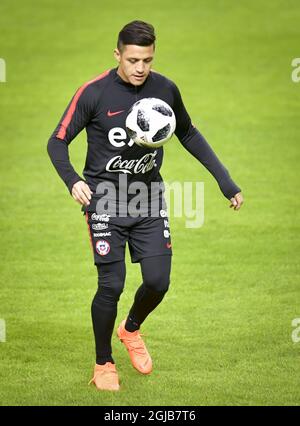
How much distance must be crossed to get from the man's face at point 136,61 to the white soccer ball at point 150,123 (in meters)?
0.17

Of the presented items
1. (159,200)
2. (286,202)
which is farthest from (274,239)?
(159,200)

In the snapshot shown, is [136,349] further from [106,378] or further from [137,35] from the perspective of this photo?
[137,35]

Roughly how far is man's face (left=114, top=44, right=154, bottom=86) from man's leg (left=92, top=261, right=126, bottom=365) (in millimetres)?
1365

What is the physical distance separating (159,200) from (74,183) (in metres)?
0.81

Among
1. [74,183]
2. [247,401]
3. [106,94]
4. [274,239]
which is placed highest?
[106,94]

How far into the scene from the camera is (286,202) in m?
12.4

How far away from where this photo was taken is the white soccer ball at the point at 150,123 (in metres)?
7.24

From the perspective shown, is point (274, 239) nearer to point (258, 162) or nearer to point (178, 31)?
point (258, 162)

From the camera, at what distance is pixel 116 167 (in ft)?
24.7

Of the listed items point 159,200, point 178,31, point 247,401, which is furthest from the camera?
point 178,31

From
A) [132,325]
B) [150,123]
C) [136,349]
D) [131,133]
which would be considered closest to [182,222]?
[132,325]

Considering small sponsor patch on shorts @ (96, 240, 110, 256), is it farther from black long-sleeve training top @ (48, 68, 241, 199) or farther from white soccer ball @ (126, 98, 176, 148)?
white soccer ball @ (126, 98, 176, 148)

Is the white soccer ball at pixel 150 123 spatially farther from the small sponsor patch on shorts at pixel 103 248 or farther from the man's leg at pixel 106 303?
the man's leg at pixel 106 303

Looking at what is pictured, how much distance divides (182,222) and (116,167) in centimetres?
450
